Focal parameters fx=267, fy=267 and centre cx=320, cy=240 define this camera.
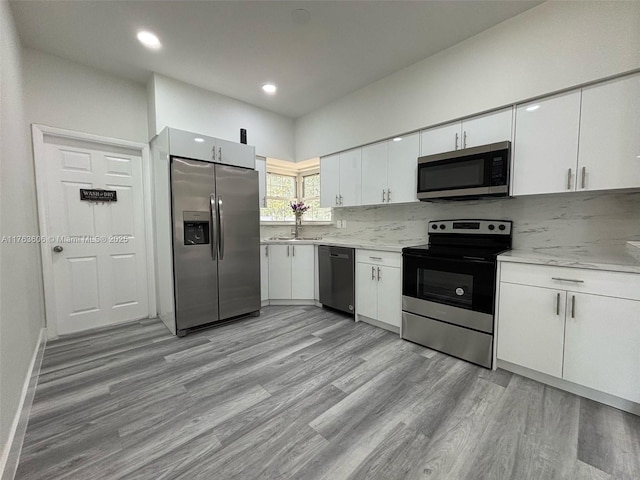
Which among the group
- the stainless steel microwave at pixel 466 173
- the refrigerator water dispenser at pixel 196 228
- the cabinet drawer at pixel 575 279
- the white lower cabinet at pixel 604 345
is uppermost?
the stainless steel microwave at pixel 466 173

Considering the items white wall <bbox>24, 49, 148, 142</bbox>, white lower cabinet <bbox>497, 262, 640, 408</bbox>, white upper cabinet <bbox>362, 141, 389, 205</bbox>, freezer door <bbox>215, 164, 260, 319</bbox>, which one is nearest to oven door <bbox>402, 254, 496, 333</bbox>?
white lower cabinet <bbox>497, 262, 640, 408</bbox>

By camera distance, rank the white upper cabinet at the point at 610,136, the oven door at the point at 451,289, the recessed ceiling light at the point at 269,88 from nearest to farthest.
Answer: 1. the white upper cabinet at the point at 610,136
2. the oven door at the point at 451,289
3. the recessed ceiling light at the point at 269,88

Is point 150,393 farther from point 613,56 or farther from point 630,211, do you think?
point 613,56

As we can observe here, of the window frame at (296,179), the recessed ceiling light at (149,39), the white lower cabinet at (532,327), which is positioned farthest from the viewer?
the window frame at (296,179)

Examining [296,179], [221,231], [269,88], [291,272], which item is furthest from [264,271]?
[269,88]

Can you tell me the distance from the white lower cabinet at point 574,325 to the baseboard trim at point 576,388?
0.14ft

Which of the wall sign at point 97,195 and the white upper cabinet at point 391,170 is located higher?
the white upper cabinet at point 391,170

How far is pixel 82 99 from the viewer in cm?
284

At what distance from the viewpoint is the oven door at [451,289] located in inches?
85.2

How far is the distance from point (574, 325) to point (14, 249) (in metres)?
3.76

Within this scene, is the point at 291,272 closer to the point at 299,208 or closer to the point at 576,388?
the point at 299,208

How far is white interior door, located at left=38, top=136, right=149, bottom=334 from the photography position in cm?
276

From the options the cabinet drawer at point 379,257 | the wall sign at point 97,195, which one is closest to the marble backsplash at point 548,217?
the cabinet drawer at point 379,257

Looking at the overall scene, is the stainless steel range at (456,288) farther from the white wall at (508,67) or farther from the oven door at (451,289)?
the white wall at (508,67)
